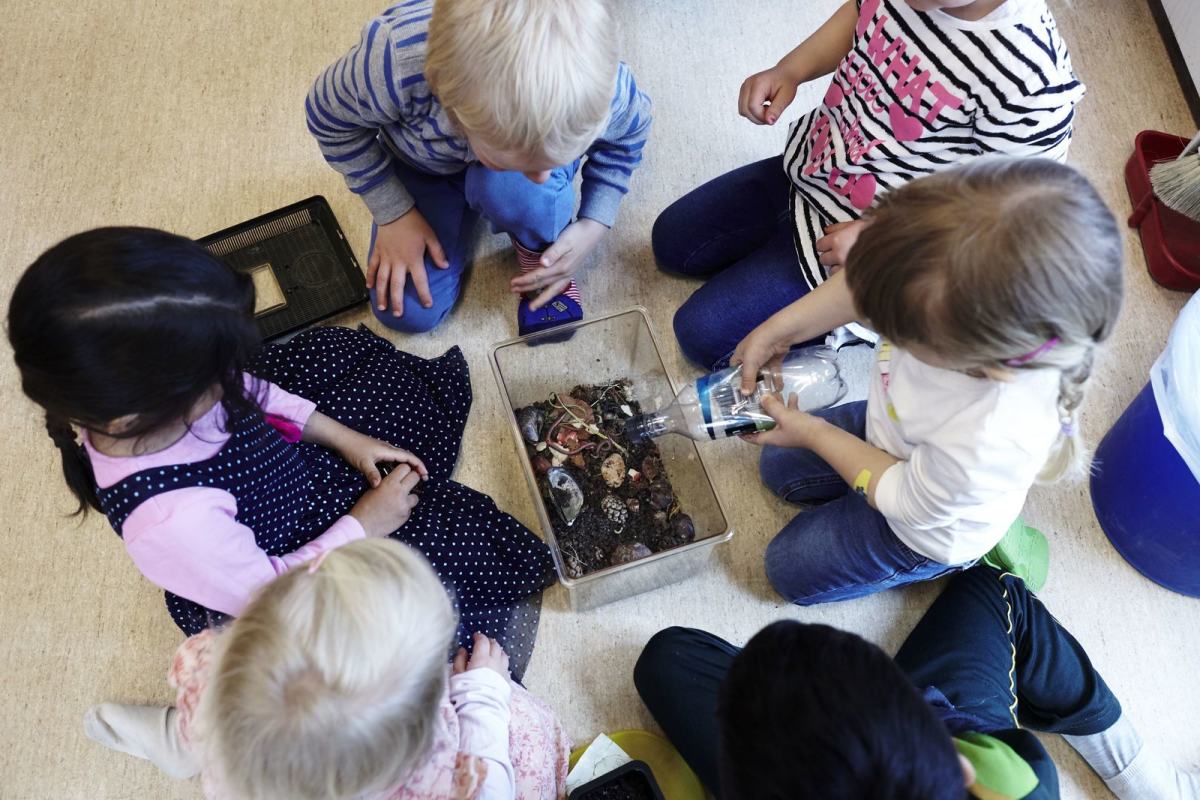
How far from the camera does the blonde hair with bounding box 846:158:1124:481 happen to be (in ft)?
2.22

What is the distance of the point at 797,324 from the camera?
109 cm

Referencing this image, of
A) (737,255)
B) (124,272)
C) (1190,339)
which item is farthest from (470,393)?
(1190,339)

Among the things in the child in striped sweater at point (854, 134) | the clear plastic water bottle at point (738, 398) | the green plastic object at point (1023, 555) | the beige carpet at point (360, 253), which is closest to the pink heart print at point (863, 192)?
the child in striped sweater at point (854, 134)

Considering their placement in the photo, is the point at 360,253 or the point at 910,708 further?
the point at 360,253

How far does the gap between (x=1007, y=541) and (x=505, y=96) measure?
0.85m

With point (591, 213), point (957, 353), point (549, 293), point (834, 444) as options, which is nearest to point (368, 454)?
point (549, 293)

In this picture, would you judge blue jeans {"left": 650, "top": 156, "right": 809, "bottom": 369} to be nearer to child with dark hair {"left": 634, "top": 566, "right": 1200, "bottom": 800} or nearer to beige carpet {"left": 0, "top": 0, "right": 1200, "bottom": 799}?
beige carpet {"left": 0, "top": 0, "right": 1200, "bottom": 799}

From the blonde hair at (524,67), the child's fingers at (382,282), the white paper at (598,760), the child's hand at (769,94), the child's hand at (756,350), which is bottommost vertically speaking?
the white paper at (598,760)

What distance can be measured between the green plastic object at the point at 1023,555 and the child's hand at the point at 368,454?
78 centimetres

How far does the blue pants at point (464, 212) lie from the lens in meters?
1.16

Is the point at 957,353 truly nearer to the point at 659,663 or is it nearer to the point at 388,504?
the point at 659,663

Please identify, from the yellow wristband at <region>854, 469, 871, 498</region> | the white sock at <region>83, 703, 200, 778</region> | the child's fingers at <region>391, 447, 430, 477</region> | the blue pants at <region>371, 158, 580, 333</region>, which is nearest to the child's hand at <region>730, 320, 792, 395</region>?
the yellow wristband at <region>854, 469, 871, 498</region>

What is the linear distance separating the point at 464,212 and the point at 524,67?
1.68 feet

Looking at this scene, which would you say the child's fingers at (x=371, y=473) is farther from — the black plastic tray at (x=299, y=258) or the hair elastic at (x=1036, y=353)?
the hair elastic at (x=1036, y=353)
